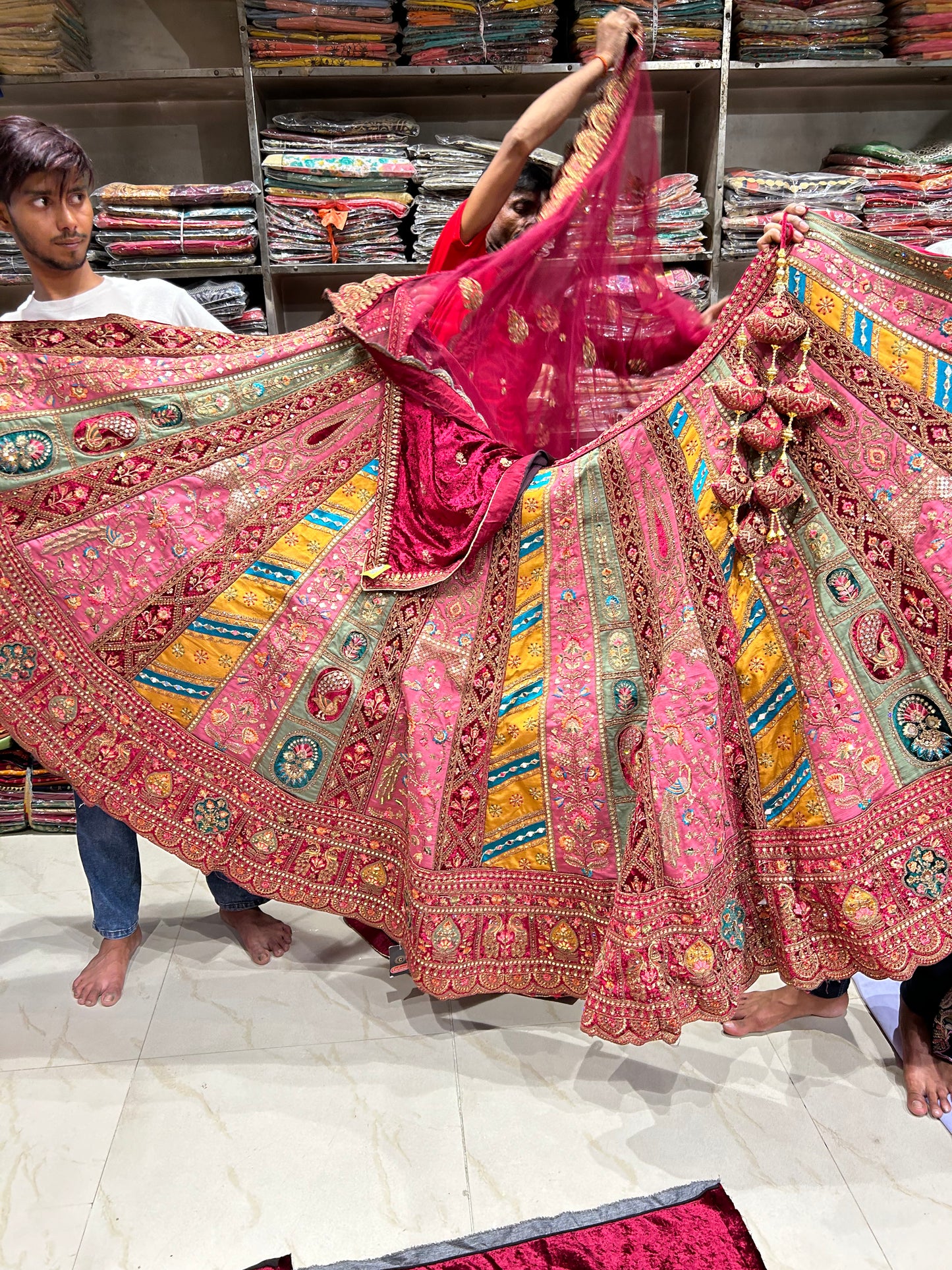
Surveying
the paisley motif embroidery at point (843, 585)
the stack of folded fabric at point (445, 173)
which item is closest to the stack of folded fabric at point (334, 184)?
the stack of folded fabric at point (445, 173)

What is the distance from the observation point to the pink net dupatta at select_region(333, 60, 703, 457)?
1.70m

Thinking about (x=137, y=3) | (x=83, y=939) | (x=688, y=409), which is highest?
(x=137, y=3)

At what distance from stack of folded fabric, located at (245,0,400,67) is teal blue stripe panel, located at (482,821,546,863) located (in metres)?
2.43

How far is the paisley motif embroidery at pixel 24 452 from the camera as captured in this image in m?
1.56

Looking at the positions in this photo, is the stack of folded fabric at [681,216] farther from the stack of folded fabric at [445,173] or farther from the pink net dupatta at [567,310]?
the pink net dupatta at [567,310]

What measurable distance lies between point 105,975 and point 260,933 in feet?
1.05

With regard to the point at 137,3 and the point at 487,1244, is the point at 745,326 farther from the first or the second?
the point at 137,3

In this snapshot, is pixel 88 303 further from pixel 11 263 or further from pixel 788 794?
pixel 788 794

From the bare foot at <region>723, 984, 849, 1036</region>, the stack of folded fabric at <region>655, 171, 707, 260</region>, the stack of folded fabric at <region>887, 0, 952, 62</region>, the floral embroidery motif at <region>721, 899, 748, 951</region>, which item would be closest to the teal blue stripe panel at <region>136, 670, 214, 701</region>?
the floral embroidery motif at <region>721, 899, 748, 951</region>

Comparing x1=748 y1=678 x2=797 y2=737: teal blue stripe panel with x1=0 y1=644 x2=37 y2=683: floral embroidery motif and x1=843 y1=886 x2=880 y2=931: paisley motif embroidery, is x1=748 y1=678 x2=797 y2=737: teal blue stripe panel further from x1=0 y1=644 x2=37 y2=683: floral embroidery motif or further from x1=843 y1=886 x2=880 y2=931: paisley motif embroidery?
x1=0 y1=644 x2=37 y2=683: floral embroidery motif

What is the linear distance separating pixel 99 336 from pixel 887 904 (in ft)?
5.33

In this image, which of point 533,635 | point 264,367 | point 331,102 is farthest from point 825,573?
point 331,102

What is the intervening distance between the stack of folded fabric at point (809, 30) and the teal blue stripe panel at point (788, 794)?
2452mm

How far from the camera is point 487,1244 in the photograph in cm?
134
